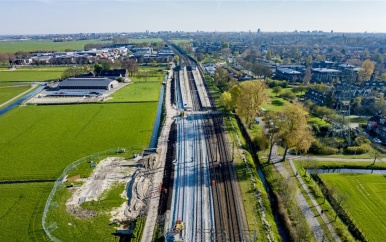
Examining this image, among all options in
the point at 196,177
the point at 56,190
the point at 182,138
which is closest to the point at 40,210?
the point at 56,190

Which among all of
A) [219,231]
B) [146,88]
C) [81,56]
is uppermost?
[81,56]

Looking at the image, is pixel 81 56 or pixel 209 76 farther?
pixel 81 56

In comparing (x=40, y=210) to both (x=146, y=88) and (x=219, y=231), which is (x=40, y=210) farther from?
(x=146, y=88)

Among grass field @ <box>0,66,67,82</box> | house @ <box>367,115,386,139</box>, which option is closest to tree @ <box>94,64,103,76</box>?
grass field @ <box>0,66,67,82</box>

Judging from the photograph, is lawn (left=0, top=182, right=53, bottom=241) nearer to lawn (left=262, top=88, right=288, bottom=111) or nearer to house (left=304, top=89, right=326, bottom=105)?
lawn (left=262, top=88, right=288, bottom=111)

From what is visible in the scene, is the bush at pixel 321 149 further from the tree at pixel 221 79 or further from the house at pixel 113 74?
the house at pixel 113 74

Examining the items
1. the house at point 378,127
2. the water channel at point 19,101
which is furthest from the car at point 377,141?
the water channel at point 19,101

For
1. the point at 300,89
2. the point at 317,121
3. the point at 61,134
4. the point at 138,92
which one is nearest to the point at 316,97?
the point at 300,89
